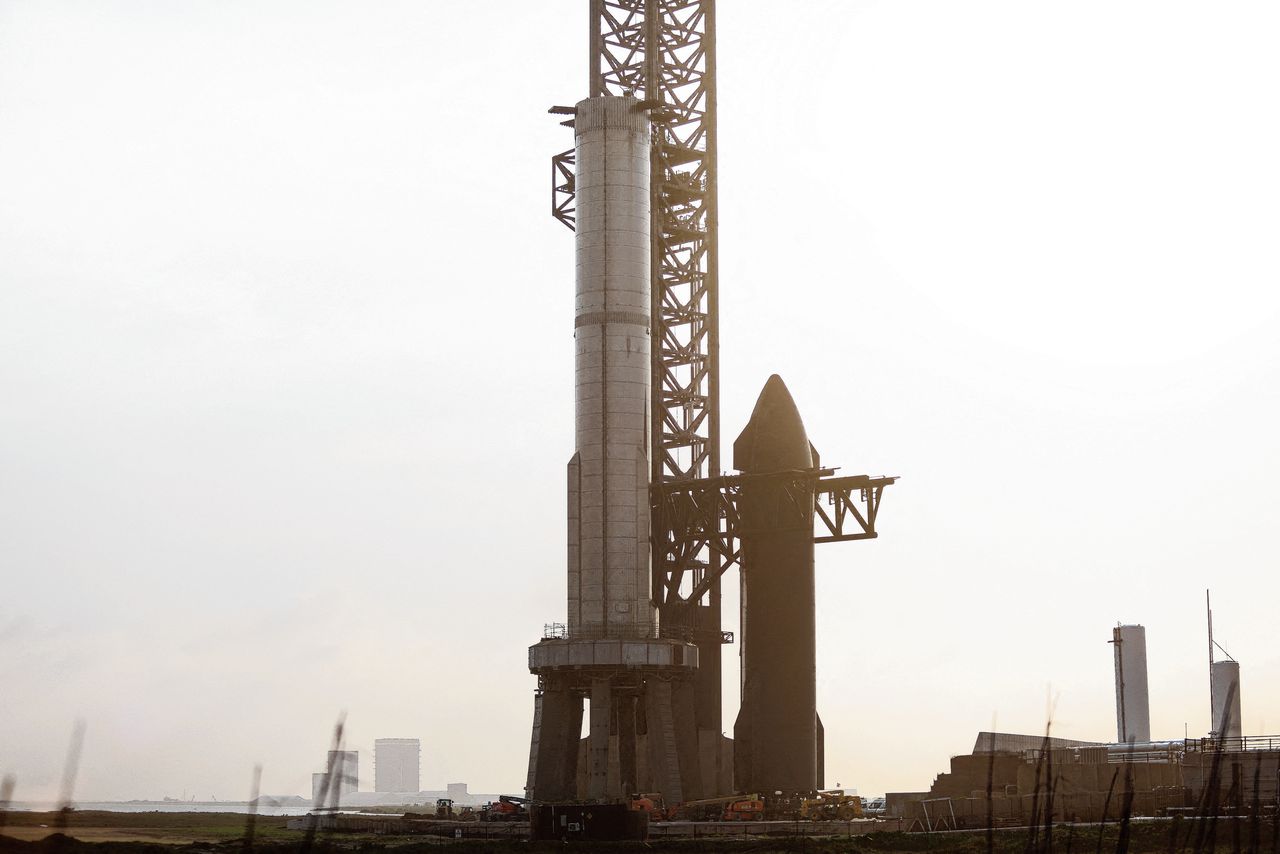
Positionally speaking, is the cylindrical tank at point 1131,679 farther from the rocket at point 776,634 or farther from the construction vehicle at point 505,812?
the construction vehicle at point 505,812

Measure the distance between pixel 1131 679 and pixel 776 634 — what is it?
1903 inches

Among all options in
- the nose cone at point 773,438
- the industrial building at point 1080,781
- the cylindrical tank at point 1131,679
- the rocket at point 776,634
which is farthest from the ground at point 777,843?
the cylindrical tank at point 1131,679

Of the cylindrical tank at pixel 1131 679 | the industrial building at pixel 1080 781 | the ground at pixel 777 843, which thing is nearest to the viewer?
the ground at pixel 777 843

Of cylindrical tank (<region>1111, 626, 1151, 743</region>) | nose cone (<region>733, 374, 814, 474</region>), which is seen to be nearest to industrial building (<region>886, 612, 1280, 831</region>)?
cylindrical tank (<region>1111, 626, 1151, 743</region>)

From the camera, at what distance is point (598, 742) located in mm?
101812

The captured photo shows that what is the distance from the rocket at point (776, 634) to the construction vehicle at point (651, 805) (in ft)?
18.1

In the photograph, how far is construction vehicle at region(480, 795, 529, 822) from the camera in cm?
9705

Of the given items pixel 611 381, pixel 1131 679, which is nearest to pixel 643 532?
pixel 611 381

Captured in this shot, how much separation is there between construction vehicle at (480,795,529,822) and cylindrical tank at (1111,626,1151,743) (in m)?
58.3

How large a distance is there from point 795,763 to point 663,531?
18649 mm

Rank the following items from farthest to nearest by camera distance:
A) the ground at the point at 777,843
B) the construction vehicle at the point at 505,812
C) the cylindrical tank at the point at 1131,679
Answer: the cylindrical tank at the point at 1131,679 → the construction vehicle at the point at 505,812 → the ground at the point at 777,843

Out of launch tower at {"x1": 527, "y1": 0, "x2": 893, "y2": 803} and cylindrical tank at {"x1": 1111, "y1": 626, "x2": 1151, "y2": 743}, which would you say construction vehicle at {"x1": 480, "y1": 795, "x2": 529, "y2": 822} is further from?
cylindrical tank at {"x1": 1111, "y1": 626, "x2": 1151, "y2": 743}

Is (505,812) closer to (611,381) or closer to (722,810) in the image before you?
(722,810)

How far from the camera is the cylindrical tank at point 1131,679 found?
450 feet
